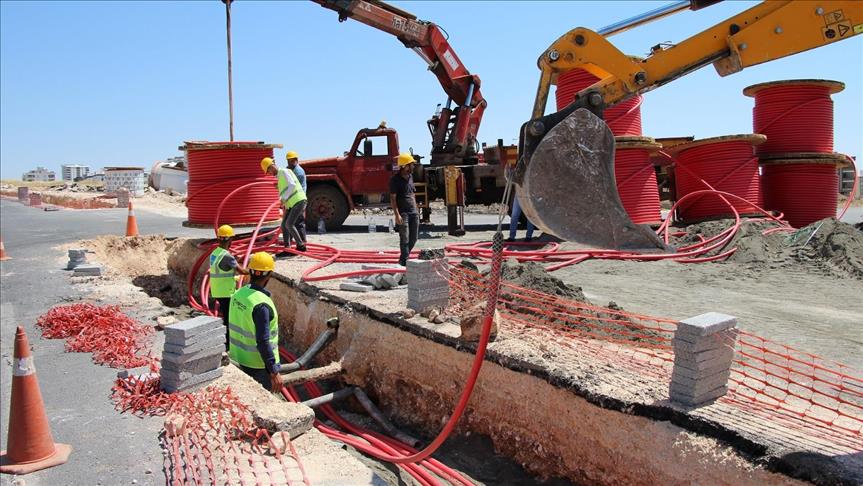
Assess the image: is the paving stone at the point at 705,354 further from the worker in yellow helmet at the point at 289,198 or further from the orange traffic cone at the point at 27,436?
the worker in yellow helmet at the point at 289,198

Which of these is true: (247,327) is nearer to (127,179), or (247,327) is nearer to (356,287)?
(356,287)

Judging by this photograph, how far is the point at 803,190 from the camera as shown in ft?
39.6

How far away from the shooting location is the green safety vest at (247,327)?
5.16 meters

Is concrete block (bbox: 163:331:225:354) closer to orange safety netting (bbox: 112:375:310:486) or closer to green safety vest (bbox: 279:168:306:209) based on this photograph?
orange safety netting (bbox: 112:375:310:486)

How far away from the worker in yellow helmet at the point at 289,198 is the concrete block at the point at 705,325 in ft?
20.2

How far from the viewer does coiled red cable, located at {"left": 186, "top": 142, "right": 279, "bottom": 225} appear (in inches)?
395

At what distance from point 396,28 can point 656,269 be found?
Result: 8.29m

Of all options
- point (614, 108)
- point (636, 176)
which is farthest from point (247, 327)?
point (614, 108)

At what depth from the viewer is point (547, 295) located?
6125 mm

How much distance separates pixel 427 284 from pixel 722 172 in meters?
7.79

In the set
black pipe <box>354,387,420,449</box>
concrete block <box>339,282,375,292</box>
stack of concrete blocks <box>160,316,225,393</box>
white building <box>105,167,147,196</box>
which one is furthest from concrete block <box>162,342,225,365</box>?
white building <box>105,167,147,196</box>

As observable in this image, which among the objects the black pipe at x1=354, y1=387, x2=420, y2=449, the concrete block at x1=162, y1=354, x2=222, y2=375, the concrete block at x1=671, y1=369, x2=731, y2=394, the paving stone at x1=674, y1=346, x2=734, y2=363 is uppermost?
the paving stone at x1=674, y1=346, x2=734, y2=363

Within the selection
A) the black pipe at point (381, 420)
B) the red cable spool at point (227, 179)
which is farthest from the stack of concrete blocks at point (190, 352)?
the red cable spool at point (227, 179)

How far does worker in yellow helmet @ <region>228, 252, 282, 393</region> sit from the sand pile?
686 centimetres
